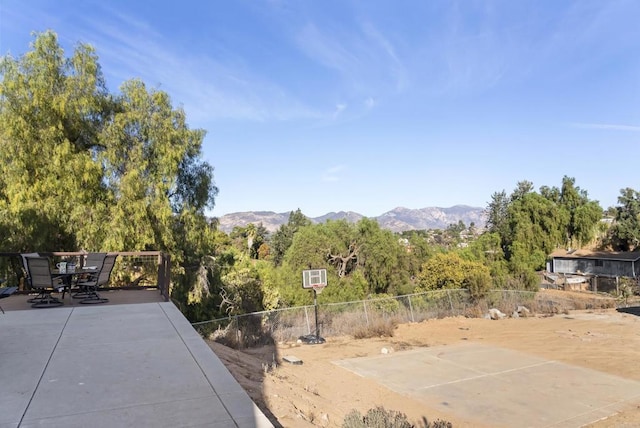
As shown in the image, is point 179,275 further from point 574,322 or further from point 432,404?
point 574,322

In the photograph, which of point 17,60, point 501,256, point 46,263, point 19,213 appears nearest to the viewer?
point 46,263

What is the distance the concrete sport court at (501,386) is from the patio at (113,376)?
5.24m

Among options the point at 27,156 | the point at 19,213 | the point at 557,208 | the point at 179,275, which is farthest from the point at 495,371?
the point at 557,208

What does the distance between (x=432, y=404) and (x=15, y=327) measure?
23.9ft

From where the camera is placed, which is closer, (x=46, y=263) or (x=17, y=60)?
(x=46, y=263)

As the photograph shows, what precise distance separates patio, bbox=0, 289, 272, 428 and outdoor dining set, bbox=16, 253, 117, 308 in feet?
2.53

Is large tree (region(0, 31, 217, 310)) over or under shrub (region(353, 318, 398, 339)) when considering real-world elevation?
over

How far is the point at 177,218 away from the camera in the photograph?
1636cm

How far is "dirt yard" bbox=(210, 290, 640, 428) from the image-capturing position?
7219mm

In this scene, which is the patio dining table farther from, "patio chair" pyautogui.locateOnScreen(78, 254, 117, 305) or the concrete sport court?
the concrete sport court

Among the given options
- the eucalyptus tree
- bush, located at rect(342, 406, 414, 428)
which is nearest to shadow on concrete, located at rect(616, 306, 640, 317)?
bush, located at rect(342, 406, 414, 428)

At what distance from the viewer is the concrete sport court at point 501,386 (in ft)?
26.6

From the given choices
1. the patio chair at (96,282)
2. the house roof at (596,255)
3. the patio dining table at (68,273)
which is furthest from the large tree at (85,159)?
the house roof at (596,255)

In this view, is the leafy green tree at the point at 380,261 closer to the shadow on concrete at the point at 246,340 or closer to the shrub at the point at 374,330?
the shrub at the point at 374,330
